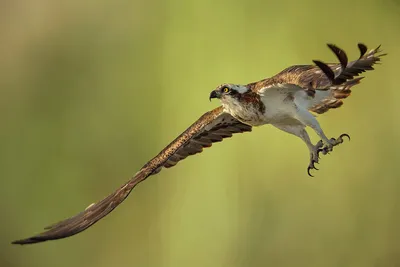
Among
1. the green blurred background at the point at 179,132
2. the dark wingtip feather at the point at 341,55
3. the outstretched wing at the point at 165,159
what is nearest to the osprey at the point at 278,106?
the outstretched wing at the point at 165,159

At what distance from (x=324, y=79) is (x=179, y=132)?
63.2 inches

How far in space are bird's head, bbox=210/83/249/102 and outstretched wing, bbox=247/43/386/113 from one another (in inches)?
1.2

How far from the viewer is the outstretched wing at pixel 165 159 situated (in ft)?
5.91

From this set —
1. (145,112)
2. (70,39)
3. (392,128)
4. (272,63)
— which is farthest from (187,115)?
(392,128)

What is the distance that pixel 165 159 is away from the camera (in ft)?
6.40

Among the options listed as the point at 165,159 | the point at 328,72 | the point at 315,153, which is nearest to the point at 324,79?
the point at 328,72

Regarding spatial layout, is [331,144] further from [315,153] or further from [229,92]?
[229,92]

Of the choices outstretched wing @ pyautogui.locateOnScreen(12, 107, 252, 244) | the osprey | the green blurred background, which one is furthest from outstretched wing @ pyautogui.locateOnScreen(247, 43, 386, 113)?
the green blurred background

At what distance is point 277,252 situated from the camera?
2.95m

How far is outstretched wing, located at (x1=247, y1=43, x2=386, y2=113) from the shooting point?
1.54m

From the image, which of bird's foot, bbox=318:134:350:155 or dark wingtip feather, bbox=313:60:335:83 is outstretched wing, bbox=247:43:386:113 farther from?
bird's foot, bbox=318:134:350:155

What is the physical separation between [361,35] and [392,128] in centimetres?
42

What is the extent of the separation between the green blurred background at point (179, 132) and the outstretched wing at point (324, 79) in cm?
106

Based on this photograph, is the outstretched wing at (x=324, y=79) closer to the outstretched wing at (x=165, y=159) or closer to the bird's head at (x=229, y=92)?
the bird's head at (x=229, y=92)
